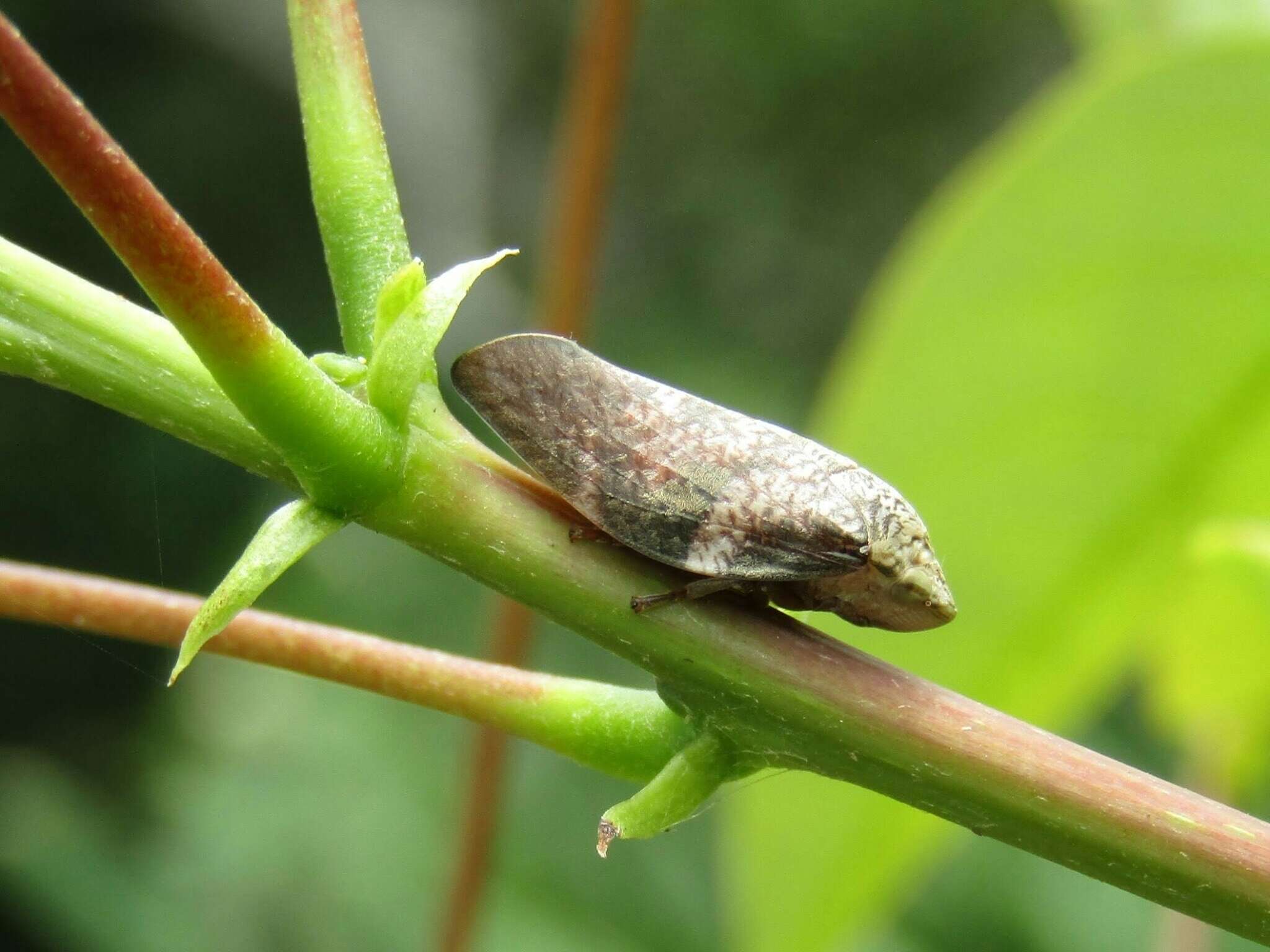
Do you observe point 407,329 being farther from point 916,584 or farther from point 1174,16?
point 1174,16

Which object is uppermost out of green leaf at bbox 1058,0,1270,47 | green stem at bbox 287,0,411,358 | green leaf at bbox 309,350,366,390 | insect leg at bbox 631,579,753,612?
green leaf at bbox 1058,0,1270,47

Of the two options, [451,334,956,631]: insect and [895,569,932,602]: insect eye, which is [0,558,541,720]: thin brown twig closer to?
[451,334,956,631]: insect

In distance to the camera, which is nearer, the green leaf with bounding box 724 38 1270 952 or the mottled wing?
the mottled wing

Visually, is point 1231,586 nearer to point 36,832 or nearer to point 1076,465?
point 1076,465

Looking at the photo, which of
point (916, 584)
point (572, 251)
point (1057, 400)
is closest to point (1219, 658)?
point (1057, 400)

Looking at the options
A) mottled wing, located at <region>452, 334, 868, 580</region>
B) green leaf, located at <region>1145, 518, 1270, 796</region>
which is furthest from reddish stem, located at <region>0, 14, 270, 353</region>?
green leaf, located at <region>1145, 518, 1270, 796</region>

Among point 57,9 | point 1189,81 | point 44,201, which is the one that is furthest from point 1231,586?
point 57,9

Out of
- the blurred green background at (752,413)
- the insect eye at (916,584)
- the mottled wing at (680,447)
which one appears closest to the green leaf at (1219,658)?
the blurred green background at (752,413)

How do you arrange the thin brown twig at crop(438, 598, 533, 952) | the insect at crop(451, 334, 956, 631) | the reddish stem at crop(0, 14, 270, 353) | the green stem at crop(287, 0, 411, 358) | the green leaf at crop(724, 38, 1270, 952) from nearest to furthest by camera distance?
1. the reddish stem at crop(0, 14, 270, 353)
2. the green stem at crop(287, 0, 411, 358)
3. the insect at crop(451, 334, 956, 631)
4. the green leaf at crop(724, 38, 1270, 952)
5. the thin brown twig at crop(438, 598, 533, 952)
